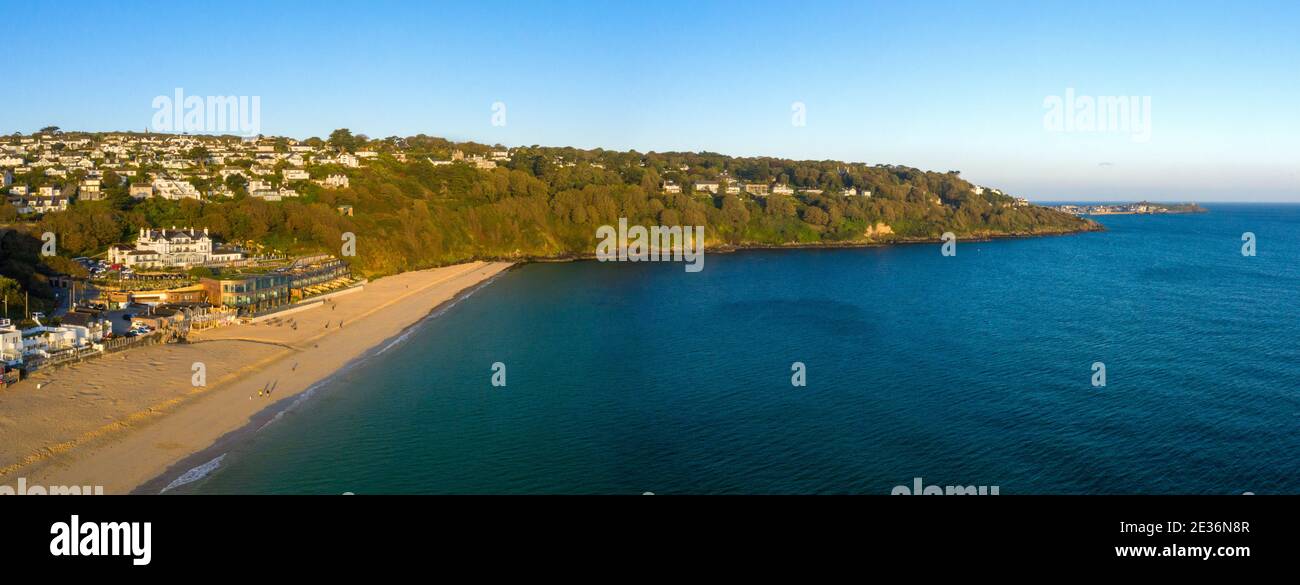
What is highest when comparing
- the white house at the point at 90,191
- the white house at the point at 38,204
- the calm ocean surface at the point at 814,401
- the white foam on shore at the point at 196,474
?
the white house at the point at 90,191

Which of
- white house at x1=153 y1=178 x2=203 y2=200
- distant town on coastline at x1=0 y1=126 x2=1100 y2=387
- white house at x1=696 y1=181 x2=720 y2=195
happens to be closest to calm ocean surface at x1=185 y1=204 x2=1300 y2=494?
distant town on coastline at x1=0 y1=126 x2=1100 y2=387

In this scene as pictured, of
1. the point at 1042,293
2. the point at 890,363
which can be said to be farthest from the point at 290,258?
the point at 1042,293

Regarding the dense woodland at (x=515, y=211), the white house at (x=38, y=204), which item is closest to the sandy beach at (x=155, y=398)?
the dense woodland at (x=515, y=211)

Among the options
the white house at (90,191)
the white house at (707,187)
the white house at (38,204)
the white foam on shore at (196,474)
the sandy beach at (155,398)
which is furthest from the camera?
the white house at (707,187)

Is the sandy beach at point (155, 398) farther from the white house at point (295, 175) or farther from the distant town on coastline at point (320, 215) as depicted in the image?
the white house at point (295, 175)

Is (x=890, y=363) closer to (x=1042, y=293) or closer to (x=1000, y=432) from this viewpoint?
(x=1000, y=432)

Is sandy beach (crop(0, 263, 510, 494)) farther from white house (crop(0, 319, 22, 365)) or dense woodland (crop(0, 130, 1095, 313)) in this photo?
dense woodland (crop(0, 130, 1095, 313))
